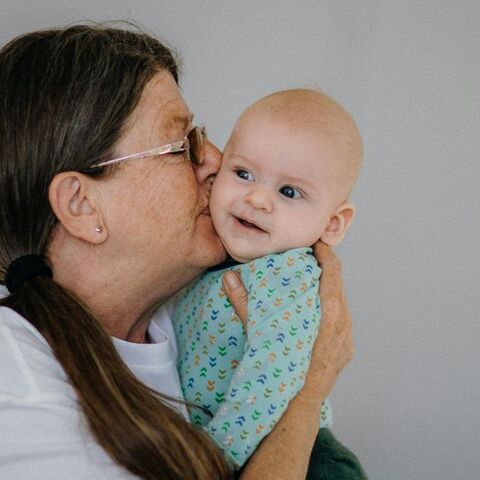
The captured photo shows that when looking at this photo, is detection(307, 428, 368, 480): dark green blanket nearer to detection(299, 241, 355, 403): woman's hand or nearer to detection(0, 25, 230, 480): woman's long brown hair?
detection(299, 241, 355, 403): woman's hand

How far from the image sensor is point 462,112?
Answer: 279 cm

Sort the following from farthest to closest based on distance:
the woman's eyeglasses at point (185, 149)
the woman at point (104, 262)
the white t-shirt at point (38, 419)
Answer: the woman's eyeglasses at point (185, 149) → the woman at point (104, 262) → the white t-shirt at point (38, 419)

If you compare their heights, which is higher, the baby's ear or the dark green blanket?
the baby's ear

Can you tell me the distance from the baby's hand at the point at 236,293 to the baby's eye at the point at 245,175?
0.75ft

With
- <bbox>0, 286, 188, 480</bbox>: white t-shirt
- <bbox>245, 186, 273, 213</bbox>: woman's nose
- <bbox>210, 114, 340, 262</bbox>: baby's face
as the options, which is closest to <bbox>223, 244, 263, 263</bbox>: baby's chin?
<bbox>210, 114, 340, 262</bbox>: baby's face

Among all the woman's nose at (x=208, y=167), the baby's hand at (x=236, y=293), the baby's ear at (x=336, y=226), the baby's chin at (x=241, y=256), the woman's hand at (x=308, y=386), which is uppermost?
the woman's nose at (x=208, y=167)

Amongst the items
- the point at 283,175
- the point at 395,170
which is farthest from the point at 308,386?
the point at 395,170

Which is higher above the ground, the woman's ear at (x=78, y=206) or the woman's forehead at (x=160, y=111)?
the woman's forehead at (x=160, y=111)

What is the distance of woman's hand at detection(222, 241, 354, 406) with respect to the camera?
5.24 ft

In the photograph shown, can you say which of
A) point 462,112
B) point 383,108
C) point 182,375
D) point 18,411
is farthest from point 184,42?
point 18,411

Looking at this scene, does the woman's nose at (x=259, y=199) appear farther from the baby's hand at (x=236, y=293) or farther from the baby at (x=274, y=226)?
the baby's hand at (x=236, y=293)

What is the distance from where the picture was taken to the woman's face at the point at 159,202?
156 centimetres

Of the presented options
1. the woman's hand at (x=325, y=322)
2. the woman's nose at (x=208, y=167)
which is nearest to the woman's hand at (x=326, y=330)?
the woman's hand at (x=325, y=322)

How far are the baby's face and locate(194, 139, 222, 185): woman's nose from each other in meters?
0.10
